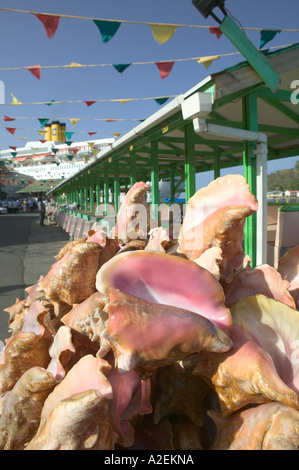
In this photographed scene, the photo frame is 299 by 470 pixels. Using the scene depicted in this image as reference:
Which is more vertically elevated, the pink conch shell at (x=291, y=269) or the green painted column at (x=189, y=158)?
the green painted column at (x=189, y=158)

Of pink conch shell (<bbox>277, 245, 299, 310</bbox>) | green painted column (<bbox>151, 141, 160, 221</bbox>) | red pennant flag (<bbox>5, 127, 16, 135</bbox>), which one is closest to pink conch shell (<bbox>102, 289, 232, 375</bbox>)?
pink conch shell (<bbox>277, 245, 299, 310</bbox>)

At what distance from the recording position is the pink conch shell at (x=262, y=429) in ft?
2.28

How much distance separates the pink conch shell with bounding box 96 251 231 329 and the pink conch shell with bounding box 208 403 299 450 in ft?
0.83

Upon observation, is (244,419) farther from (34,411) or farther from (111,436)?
(34,411)

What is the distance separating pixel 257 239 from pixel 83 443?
81.6 inches

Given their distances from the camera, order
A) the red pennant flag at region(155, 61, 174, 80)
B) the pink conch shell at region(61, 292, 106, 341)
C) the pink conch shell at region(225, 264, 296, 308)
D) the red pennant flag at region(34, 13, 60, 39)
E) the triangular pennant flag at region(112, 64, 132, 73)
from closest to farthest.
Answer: the pink conch shell at region(61, 292, 106, 341) → the pink conch shell at region(225, 264, 296, 308) → the red pennant flag at region(34, 13, 60, 39) → the red pennant flag at region(155, 61, 174, 80) → the triangular pennant flag at region(112, 64, 132, 73)

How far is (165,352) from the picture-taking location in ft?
2.53

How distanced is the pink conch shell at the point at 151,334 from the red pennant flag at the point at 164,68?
4.20 metres

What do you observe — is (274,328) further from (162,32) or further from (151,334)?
(162,32)

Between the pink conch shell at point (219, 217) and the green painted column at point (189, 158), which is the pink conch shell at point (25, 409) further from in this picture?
the green painted column at point (189, 158)

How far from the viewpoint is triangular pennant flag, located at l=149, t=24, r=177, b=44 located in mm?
3041

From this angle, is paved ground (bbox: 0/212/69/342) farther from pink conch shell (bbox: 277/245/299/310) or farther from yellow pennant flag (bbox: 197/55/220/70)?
yellow pennant flag (bbox: 197/55/220/70)

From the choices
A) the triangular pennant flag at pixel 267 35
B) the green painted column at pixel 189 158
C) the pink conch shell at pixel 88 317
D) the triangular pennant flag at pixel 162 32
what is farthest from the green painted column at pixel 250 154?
the pink conch shell at pixel 88 317

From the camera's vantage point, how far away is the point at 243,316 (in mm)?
966
